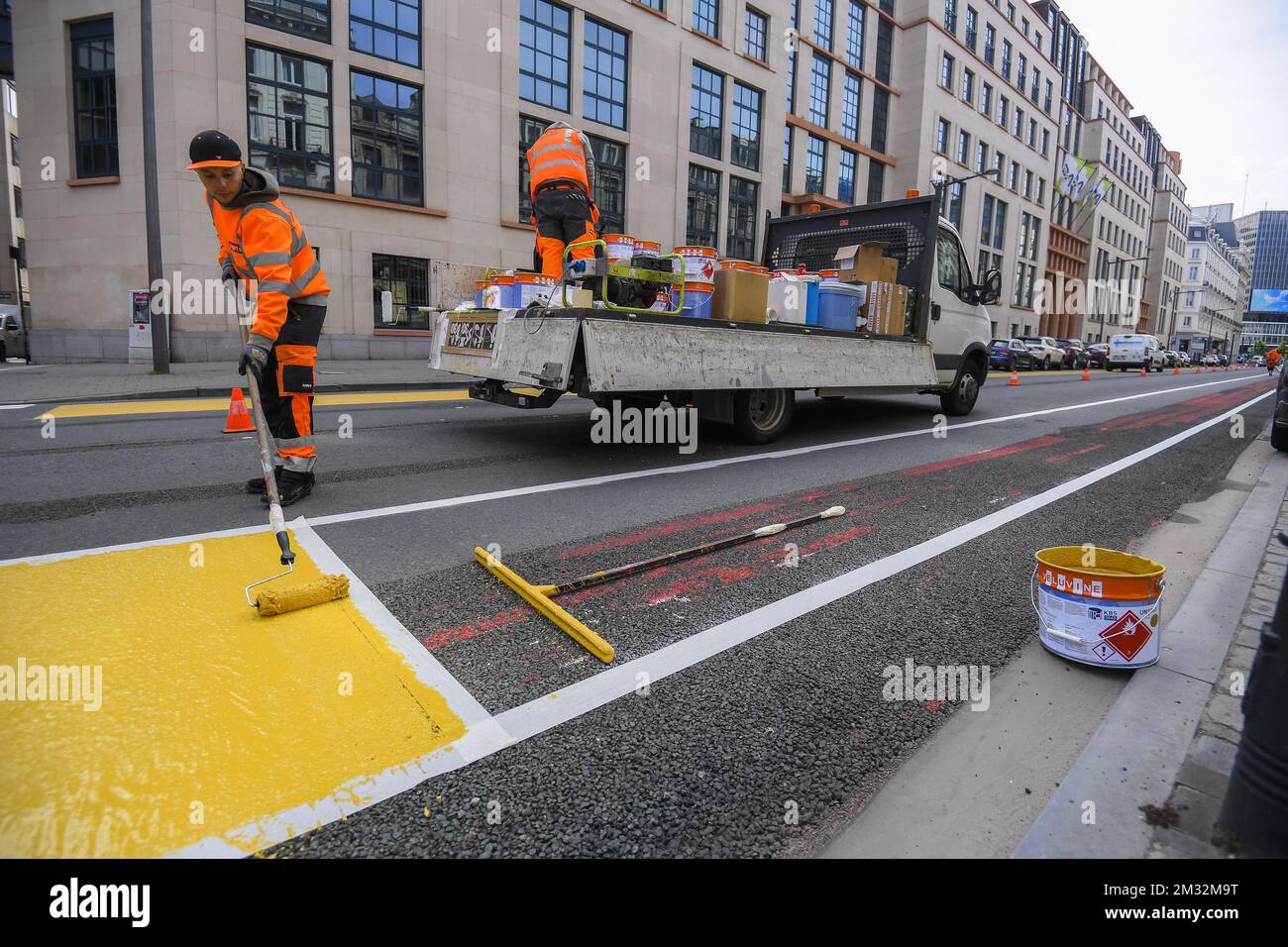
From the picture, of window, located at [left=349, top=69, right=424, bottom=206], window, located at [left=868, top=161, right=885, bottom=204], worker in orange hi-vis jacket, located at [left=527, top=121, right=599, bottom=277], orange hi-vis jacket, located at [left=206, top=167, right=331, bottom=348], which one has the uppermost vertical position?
window, located at [left=868, top=161, right=885, bottom=204]

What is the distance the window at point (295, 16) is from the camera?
16250mm

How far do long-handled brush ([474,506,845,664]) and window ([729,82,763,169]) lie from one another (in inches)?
1016

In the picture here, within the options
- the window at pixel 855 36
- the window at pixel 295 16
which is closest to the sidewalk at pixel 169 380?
the window at pixel 295 16

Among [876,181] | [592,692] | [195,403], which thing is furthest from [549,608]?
[876,181]

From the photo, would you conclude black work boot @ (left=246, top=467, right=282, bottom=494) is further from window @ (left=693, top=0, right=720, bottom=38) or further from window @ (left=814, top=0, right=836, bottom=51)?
window @ (left=814, top=0, right=836, bottom=51)

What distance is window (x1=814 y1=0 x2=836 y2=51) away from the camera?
1299 inches

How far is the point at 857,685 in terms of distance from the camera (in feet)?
8.36

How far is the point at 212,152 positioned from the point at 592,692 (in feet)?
12.3

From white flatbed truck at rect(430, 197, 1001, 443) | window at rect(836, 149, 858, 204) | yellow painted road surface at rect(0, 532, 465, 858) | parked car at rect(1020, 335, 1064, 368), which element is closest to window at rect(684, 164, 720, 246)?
window at rect(836, 149, 858, 204)

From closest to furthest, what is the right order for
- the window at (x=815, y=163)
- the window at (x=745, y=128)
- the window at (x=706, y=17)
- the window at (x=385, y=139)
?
the window at (x=385, y=139) → the window at (x=706, y=17) → the window at (x=745, y=128) → the window at (x=815, y=163)

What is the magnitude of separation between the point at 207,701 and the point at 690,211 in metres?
25.8

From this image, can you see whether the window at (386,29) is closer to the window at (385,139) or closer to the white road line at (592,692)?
the window at (385,139)

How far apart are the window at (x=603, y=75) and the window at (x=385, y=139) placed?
5.69 m

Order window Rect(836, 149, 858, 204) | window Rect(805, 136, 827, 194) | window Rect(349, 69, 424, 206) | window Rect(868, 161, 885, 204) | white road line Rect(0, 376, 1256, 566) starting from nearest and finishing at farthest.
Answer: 1. white road line Rect(0, 376, 1256, 566)
2. window Rect(349, 69, 424, 206)
3. window Rect(805, 136, 827, 194)
4. window Rect(836, 149, 858, 204)
5. window Rect(868, 161, 885, 204)
